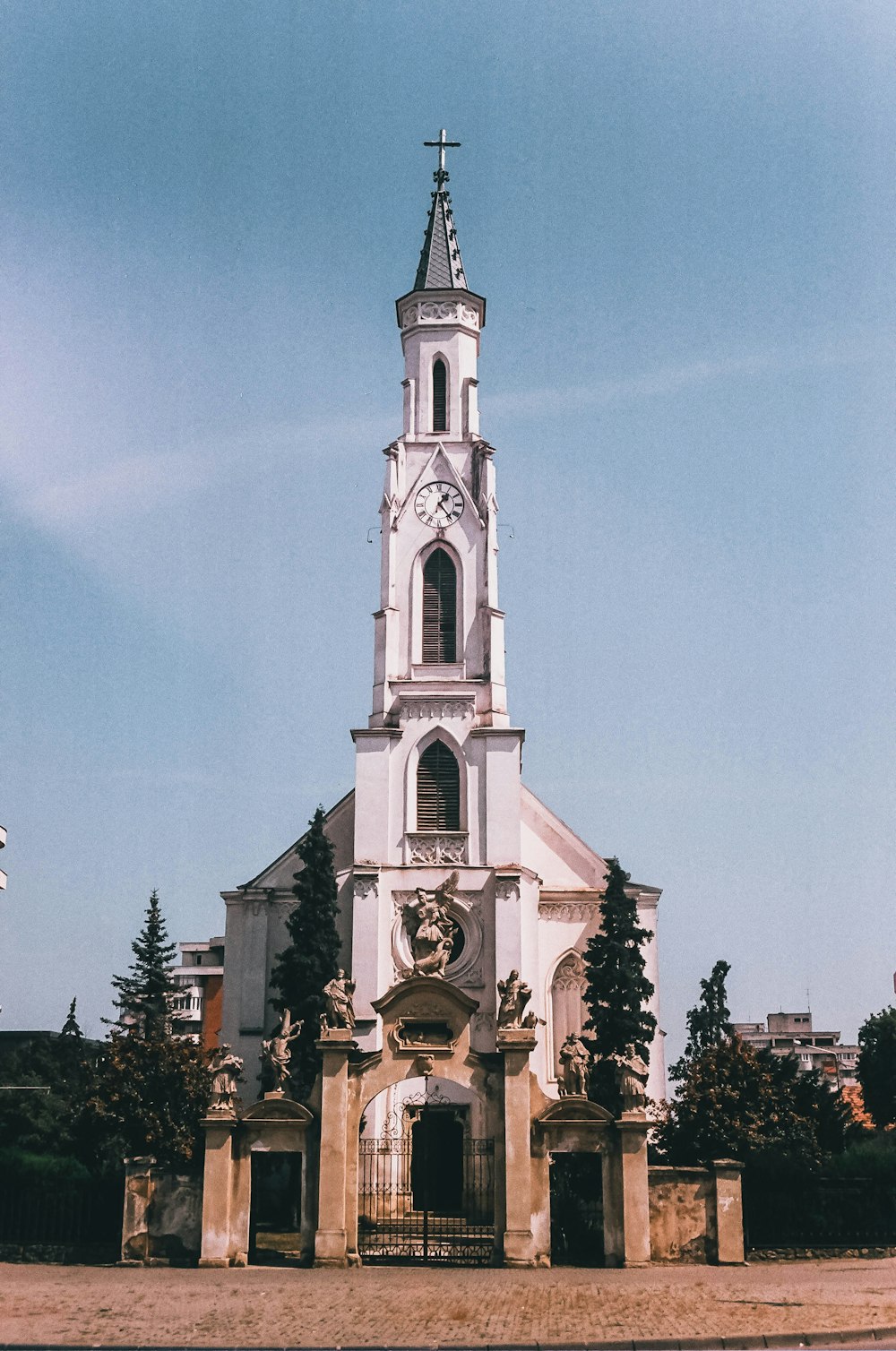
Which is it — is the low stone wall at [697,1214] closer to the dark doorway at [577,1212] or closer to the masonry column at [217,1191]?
the dark doorway at [577,1212]

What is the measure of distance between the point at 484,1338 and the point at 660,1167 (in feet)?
27.1

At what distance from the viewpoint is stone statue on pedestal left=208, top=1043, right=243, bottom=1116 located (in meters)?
26.9

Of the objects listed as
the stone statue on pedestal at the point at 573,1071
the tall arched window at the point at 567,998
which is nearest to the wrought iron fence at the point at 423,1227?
the stone statue on pedestal at the point at 573,1071

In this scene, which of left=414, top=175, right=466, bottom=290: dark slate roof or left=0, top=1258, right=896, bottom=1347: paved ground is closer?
left=0, top=1258, right=896, bottom=1347: paved ground

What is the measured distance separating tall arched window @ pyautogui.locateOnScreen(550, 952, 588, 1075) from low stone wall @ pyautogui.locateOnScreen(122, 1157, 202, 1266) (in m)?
22.5

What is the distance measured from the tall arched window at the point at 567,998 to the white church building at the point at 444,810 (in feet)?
0.16

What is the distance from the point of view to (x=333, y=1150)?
26.7 meters

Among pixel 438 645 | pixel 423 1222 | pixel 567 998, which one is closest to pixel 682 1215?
pixel 423 1222

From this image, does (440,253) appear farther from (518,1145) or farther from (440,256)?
(518,1145)

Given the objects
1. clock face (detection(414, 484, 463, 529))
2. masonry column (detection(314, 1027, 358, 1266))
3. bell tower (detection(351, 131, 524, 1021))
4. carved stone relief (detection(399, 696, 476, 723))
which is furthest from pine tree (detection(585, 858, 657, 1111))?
masonry column (detection(314, 1027, 358, 1266))

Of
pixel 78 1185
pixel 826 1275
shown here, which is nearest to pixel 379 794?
pixel 78 1185

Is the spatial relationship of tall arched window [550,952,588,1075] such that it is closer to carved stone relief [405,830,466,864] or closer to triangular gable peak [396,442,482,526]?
carved stone relief [405,830,466,864]

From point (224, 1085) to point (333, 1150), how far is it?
7.71 feet

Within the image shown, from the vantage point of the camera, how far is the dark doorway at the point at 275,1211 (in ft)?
89.1
